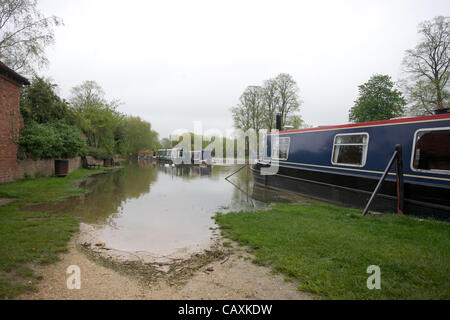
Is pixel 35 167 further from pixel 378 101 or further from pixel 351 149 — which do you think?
pixel 378 101

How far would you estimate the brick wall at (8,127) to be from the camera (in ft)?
34.1

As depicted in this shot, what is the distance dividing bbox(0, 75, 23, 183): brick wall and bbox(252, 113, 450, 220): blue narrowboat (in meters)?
12.3

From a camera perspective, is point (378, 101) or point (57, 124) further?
point (378, 101)

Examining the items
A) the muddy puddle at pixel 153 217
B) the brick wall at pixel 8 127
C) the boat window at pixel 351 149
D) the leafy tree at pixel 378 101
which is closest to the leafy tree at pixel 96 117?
the brick wall at pixel 8 127

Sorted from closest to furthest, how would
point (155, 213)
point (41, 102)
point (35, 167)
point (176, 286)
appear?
point (176, 286)
point (155, 213)
point (35, 167)
point (41, 102)

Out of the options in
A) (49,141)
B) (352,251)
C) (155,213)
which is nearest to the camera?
(352,251)

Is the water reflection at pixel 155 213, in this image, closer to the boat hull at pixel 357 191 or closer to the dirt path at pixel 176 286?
the boat hull at pixel 357 191

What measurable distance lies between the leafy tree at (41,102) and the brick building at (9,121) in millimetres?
3347

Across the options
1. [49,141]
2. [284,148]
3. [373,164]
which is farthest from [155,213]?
[49,141]

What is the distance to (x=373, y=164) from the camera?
7363 millimetres

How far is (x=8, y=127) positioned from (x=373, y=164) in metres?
14.9

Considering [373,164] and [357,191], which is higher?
[373,164]

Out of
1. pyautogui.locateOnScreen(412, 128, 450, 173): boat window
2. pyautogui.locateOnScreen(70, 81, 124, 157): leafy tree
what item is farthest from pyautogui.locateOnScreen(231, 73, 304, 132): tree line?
pyautogui.locateOnScreen(412, 128, 450, 173): boat window
